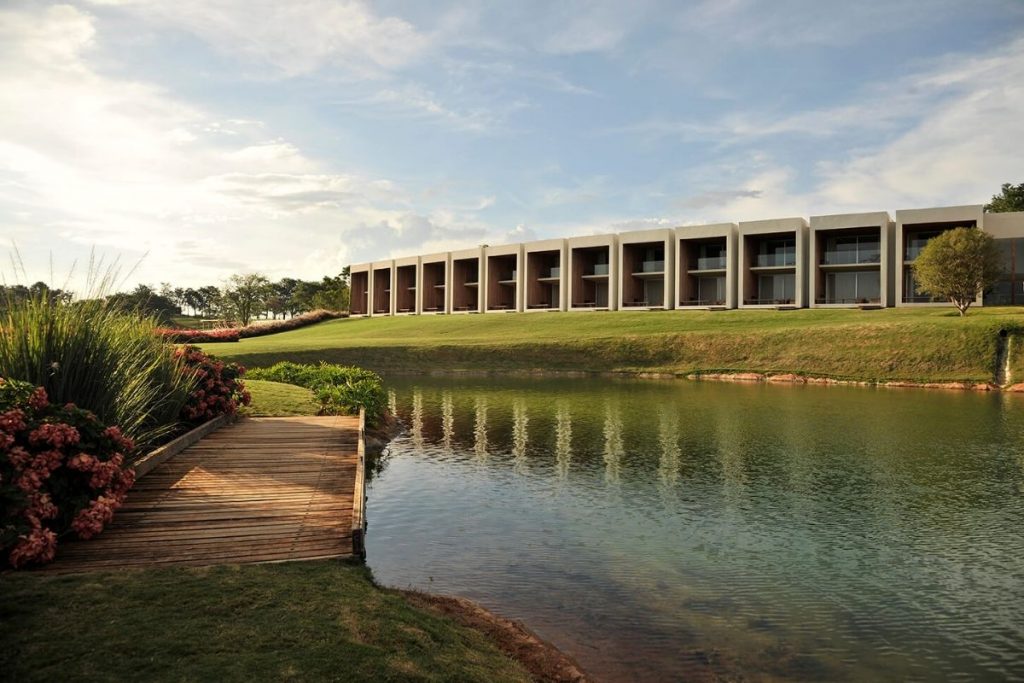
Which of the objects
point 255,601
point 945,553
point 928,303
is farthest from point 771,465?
point 928,303

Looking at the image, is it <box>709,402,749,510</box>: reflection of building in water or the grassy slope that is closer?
<box>709,402,749,510</box>: reflection of building in water

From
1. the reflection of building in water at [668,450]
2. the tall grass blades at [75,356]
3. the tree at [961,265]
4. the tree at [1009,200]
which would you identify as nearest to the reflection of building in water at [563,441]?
the reflection of building in water at [668,450]

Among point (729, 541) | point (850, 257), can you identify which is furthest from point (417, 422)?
point (850, 257)

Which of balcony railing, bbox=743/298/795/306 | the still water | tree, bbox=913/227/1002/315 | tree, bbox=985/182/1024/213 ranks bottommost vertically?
the still water

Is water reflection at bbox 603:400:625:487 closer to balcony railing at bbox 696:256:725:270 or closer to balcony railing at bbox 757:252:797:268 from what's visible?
balcony railing at bbox 757:252:797:268

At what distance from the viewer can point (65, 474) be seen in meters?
7.41

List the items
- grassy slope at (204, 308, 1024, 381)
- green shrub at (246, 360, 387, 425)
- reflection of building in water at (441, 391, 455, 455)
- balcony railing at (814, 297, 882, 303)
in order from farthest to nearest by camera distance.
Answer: balcony railing at (814, 297, 882, 303) < grassy slope at (204, 308, 1024, 381) < green shrub at (246, 360, 387, 425) < reflection of building in water at (441, 391, 455, 455)

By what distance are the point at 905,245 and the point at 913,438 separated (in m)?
38.6

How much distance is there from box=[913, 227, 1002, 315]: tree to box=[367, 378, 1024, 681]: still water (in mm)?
26091

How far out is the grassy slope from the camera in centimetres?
3400

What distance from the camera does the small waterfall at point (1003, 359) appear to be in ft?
100

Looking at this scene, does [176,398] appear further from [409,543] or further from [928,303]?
[928,303]

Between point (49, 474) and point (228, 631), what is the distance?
3371mm

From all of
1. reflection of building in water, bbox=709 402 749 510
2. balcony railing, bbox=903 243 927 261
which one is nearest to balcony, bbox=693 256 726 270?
balcony railing, bbox=903 243 927 261
